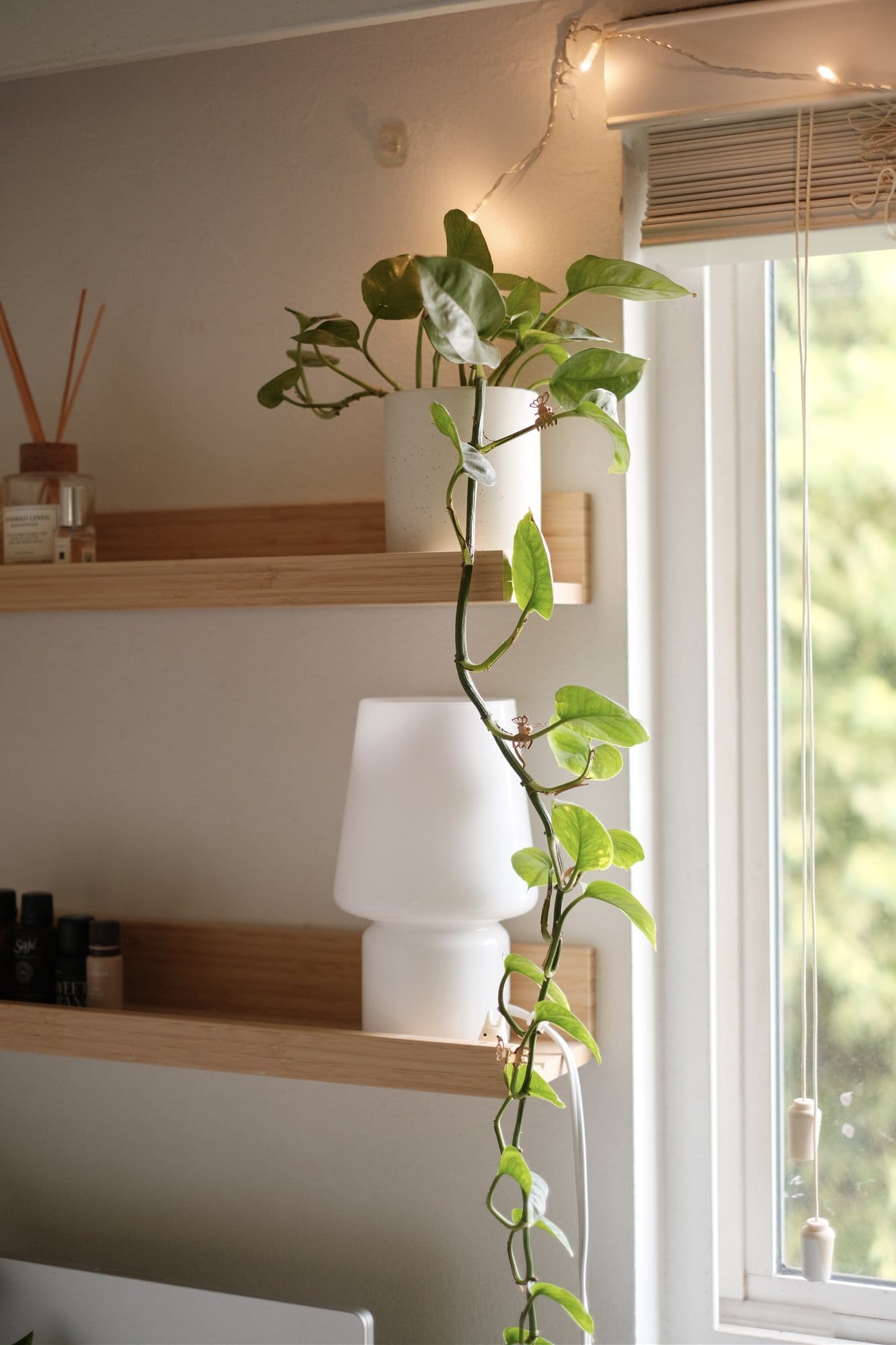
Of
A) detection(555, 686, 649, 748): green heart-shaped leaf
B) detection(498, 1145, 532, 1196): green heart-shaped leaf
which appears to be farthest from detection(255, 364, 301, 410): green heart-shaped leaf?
detection(498, 1145, 532, 1196): green heart-shaped leaf

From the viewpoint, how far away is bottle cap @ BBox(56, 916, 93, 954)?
115 cm

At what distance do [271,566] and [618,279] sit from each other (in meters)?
0.34

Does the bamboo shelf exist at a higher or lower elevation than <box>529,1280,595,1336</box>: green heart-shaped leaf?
higher

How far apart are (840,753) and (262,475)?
23.3 inches

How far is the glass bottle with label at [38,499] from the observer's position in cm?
115

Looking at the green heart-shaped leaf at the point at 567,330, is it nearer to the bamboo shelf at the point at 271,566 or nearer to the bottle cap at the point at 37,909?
the bamboo shelf at the point at 271,566

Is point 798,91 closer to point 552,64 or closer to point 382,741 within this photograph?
point 552,64

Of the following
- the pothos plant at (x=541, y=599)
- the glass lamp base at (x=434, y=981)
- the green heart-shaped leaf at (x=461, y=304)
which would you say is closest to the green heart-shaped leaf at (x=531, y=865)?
the pothos plant at (x=541, y=599)

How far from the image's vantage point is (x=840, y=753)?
1.17 m

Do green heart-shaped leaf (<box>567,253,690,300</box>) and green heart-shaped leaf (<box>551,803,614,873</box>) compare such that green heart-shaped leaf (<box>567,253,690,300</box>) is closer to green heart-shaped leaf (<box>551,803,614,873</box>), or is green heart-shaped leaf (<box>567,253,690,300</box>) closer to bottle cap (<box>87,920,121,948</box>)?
green heart-shaped leaf (<box>551,803,614,873</box>)

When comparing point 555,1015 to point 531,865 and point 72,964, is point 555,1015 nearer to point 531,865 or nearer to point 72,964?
point 531,865

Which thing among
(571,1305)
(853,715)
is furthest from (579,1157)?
(853,715)

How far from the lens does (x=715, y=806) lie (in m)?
1.20

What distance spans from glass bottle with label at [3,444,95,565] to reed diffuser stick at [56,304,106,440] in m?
0.04
